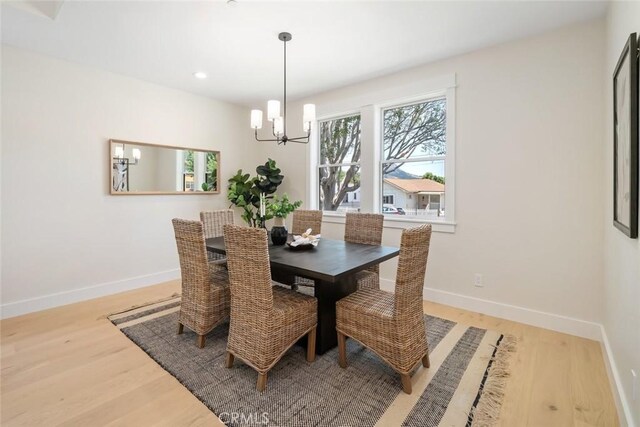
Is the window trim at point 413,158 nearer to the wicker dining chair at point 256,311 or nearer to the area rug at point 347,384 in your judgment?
the area rug at point 347,384

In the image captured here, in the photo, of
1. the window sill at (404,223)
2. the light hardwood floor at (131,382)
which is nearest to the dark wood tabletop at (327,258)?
the light hardwood floor at (131,382)

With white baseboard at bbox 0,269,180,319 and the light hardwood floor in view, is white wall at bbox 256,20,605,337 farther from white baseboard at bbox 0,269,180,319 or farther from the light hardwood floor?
white baseboard at bbox 0,269,180,319

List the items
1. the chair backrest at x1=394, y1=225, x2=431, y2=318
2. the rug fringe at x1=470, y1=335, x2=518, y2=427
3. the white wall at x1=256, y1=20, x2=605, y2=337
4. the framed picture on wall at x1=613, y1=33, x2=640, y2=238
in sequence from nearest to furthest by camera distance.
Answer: the framed picture on wall at x1=613, y1=33, x2=640, y2=238, the rug fringe at x1=470, y1=335, x2=518, y2=427, the chair backrest at x1=394, y1=225, x2=431, y2=318, the white wall at x1=256, y1=20, x2=605, y2=337

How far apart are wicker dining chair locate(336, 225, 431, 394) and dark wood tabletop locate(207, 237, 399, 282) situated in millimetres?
281

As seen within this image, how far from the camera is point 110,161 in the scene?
3645mm

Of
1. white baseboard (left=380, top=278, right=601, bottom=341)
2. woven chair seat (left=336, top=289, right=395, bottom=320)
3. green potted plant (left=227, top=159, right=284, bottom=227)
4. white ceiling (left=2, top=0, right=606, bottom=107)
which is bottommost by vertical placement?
white baseboard (left=380, top=278, right=601, bottom=341)

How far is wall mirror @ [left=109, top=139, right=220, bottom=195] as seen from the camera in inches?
147

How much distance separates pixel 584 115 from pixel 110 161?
189 inches

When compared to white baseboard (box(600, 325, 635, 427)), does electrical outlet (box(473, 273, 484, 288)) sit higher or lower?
higher

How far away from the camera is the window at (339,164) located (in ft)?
13.9

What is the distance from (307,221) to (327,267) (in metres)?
1.58

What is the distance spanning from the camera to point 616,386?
5.86ft

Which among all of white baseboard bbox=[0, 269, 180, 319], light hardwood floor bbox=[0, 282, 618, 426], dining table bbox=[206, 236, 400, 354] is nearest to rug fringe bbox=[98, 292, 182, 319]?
light hardwood floor bbox=[0, 282, 618, 426]

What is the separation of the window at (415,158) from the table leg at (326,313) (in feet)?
5.60
